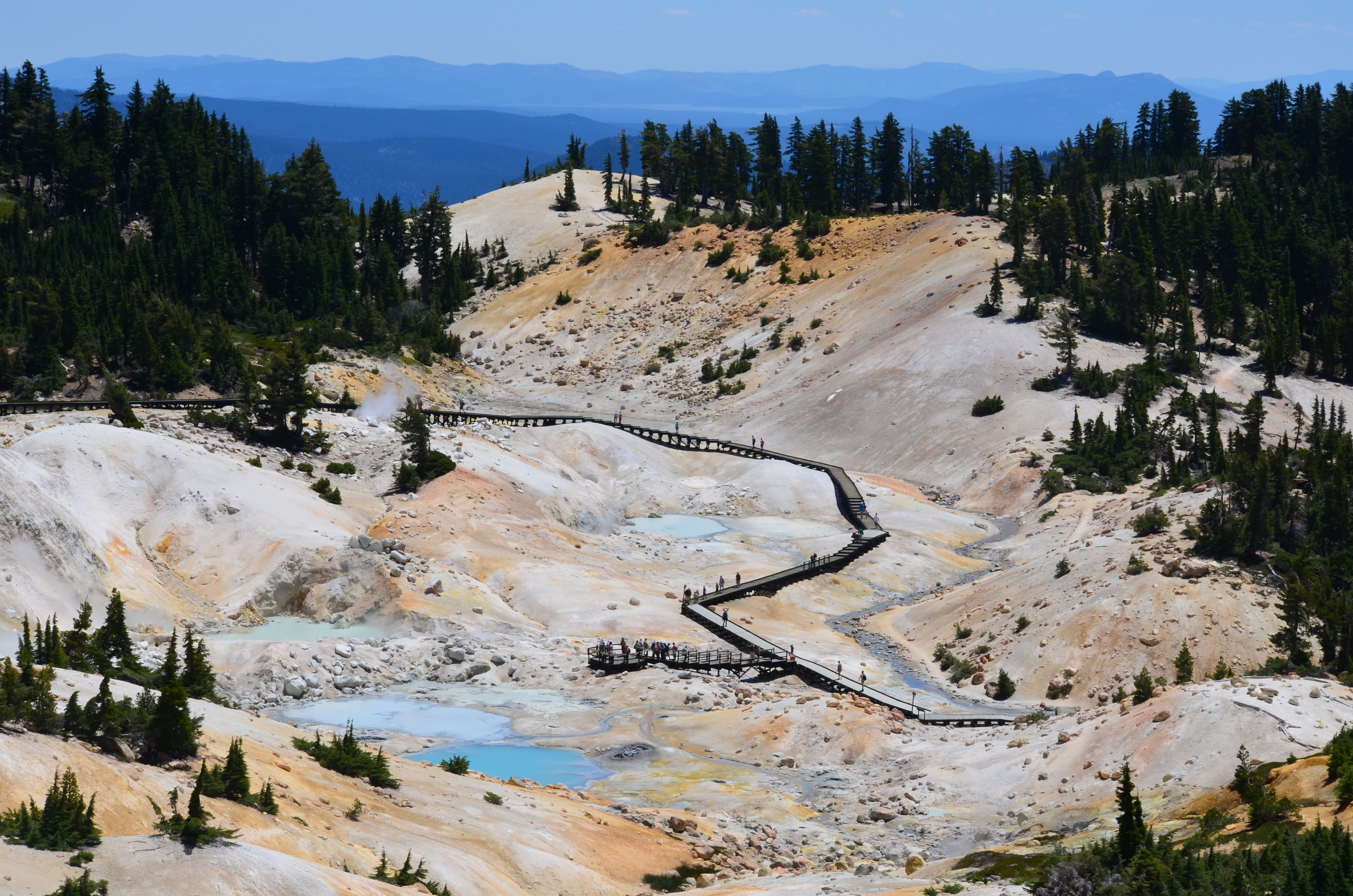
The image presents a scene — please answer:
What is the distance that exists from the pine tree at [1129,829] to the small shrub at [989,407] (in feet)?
221

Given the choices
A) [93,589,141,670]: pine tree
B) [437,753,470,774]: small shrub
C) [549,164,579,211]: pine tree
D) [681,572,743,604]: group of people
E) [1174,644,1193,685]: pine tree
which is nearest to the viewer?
[437,753,470,774]: small shrub

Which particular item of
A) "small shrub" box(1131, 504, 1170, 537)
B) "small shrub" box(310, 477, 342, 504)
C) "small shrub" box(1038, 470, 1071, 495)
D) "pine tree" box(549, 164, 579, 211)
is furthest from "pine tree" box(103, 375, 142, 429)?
"pine tree" box(549, 164, 579, 211)

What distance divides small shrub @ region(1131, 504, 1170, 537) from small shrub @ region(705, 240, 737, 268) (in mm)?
73415

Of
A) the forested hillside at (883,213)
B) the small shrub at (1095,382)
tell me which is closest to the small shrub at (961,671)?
the forested hillside at (883,213)

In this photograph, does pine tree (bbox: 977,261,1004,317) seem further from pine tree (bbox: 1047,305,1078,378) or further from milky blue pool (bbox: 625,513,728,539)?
milky blue pool (bbox: 625,513,728,539)

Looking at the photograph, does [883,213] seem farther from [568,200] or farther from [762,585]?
[762,585]

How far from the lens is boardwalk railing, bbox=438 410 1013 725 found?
52.5 metres

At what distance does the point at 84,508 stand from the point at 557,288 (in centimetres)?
7944

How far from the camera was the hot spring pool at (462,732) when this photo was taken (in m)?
44.5

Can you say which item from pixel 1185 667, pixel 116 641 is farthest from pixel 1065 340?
pixel 116 641

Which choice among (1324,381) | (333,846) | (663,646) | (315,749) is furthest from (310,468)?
(1324,381)

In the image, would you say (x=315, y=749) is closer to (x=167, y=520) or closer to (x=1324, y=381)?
(x=167, y=520)

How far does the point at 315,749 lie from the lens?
36.5 m

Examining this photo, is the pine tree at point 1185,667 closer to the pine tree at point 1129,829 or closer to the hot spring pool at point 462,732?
the pine tree at point 1129,829
